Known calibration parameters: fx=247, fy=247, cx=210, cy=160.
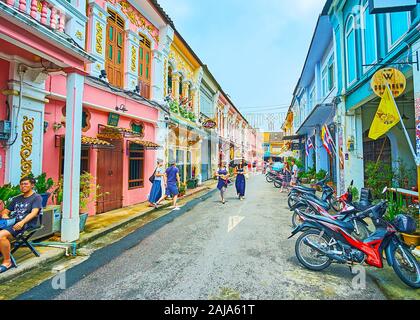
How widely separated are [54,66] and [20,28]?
1259 mm

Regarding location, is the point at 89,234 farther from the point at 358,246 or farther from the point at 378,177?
the point at 378,177

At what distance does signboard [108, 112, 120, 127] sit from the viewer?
779 cm

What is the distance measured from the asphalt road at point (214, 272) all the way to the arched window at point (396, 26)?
16.5 feet

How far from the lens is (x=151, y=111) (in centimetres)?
976

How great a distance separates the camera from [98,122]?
24.4ft

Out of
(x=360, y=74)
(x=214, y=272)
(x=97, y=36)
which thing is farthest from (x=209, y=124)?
(x=214, y=272)

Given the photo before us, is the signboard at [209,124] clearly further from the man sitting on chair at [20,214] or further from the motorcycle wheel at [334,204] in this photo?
the man sitting on chair at [20,214]

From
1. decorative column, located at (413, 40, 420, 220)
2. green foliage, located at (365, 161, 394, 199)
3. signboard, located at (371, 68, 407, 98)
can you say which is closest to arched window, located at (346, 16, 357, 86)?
green foliage, located at (365, 161, 394, 199)

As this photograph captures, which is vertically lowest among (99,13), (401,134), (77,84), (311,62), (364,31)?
(401,134)

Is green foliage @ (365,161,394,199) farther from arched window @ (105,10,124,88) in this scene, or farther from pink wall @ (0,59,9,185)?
pink wall @ (0,59,9,185)

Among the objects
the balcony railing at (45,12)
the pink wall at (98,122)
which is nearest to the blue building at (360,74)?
the balcony railing at (45,12)

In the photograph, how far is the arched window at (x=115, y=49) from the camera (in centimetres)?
786
